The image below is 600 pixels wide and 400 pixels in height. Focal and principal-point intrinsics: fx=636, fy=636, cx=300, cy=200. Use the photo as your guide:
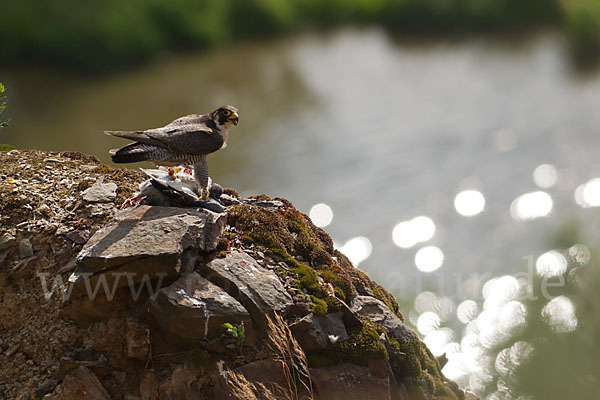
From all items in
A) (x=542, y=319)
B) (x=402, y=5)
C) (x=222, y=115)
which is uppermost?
(x=402, y=5)

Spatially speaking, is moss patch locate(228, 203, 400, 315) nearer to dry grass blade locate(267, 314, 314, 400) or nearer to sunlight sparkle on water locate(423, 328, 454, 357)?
dry grass blade locate(267, 314, 314, 400)

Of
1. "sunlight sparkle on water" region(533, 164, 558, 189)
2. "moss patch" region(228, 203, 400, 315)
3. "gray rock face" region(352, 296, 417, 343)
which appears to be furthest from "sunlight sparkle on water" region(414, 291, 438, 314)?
"gray rock face" region(352, 296, 417, 343)

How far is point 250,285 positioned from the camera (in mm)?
6098

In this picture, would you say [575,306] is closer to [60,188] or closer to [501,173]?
[501,173]

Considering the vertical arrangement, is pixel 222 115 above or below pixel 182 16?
below

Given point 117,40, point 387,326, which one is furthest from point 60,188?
point 117,40

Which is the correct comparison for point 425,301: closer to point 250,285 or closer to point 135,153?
point 250,285

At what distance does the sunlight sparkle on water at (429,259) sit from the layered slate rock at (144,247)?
13.9 meters

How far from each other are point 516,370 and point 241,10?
30054mm

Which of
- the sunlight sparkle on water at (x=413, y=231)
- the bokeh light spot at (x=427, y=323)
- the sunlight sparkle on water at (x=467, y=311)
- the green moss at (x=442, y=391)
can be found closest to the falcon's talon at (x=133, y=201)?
the green moss at (x=442, y=391)

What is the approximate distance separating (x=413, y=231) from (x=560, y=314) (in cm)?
608

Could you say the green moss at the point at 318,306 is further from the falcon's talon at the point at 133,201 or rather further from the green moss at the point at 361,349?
the falcon's talon at the point at 133,201

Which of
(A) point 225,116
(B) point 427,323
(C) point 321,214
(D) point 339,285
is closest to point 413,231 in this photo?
(C) point 321,214

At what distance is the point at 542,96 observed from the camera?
30.7 m
